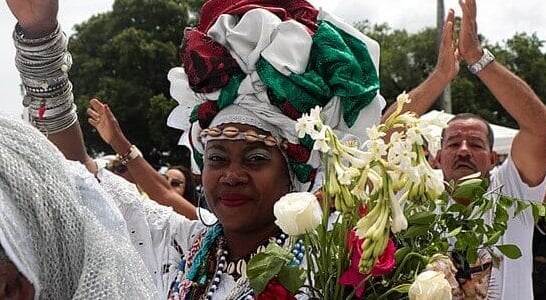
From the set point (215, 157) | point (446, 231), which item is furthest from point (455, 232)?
point (215, 157)

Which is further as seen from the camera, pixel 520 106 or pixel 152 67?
pixel 152 67

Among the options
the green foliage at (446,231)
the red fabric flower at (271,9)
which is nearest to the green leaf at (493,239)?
the green foliage at (446,231)

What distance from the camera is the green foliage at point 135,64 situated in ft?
72.9

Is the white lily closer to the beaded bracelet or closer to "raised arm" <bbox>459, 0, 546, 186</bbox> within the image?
"raised arm" <bbox>459, 0, 546, 186</bbox>

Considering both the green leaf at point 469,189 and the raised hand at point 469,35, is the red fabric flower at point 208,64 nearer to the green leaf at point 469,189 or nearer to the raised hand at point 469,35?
the green leaf at point 469,189

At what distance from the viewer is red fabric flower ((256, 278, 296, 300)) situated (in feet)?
5.35

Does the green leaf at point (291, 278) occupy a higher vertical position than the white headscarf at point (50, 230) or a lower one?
lower

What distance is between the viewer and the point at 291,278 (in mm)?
1599

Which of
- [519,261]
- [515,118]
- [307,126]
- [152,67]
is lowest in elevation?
[519,261]

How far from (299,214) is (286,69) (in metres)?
0.65

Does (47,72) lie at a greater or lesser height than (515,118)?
greater

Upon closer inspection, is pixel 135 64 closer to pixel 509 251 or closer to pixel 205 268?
pixel 205 268

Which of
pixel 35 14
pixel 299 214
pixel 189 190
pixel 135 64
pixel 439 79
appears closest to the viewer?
pixel 299 214

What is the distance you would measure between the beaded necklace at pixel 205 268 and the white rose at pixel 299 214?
1.81ft
